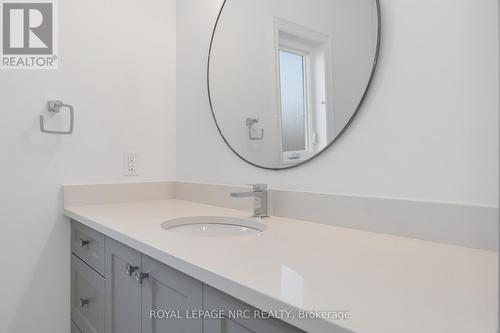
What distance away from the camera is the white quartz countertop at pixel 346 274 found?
1.40 ft

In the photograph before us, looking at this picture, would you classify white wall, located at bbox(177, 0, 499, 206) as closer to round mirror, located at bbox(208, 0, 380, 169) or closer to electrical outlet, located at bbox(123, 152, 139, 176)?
round mirror, located at bbox(208, 0, 380, 169)

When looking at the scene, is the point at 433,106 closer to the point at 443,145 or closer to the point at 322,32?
the point at 443,145

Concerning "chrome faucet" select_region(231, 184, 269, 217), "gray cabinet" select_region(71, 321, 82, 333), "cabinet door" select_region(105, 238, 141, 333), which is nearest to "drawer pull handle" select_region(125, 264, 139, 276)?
"cabinet door" select_region(105, 238, 141, 333)

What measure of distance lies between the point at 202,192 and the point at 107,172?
46 centimetres

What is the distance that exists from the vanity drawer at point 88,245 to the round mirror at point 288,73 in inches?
25.0

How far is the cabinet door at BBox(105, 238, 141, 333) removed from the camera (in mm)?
948

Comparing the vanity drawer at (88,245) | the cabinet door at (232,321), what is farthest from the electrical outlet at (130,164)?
the cabinet door at (232,321)

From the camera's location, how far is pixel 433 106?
2.73ft

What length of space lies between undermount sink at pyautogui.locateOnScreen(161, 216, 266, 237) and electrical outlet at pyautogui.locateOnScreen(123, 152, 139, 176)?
0.58m

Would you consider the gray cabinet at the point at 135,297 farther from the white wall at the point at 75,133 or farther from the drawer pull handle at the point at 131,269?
the white wall at the point at 75,133

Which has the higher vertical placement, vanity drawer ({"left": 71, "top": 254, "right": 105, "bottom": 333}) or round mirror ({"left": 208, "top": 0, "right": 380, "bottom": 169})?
round mirror ({"left": 208, "top": 0, "right": 380, "bottom": 169})

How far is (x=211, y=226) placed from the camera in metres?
1.29

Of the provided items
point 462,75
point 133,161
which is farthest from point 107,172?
point 462,75

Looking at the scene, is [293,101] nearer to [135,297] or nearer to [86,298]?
[135,297]
